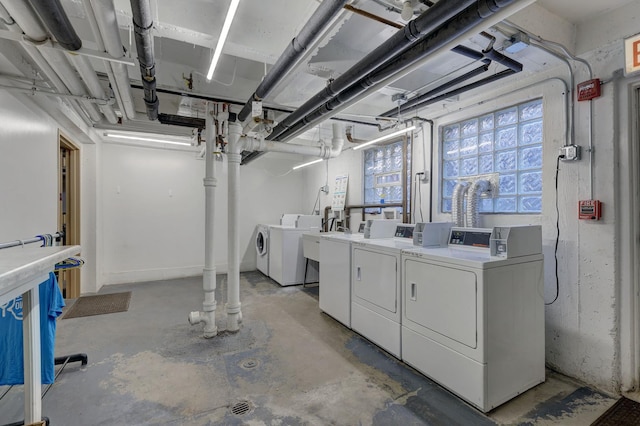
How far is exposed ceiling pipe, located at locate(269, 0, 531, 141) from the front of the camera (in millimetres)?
1378

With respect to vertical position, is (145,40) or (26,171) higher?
(145,40)

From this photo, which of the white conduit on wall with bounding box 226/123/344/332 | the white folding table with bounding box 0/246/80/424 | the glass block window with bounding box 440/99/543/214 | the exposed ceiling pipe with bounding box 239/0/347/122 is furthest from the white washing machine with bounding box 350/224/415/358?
the white folding table with bounding box 0/246/80/424

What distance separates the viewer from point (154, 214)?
17.9 feet

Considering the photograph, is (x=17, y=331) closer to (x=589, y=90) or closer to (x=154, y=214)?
(x=154, y=214)

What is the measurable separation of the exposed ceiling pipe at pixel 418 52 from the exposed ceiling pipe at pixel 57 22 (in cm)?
163

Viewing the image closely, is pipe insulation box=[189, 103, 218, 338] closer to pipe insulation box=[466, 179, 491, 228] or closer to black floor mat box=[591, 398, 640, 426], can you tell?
pipe insulation box=[466, 179, 491, 228]

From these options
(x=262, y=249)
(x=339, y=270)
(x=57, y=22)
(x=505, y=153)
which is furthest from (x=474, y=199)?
(x=262, y=249)

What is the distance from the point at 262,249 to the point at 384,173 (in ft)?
9.60

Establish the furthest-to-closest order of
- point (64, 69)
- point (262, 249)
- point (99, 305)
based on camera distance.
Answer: point (262, 249) → point (99, 305) → point (64, 69)

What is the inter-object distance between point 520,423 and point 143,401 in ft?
8.40

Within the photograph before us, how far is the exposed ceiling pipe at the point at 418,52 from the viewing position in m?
1.38

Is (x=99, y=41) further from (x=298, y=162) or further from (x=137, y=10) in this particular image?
(x=298, y=162)

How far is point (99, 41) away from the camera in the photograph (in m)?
1.65

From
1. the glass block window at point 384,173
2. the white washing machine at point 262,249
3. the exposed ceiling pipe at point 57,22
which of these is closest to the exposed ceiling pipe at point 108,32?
the exposed ceiling pipe at point 57,22
